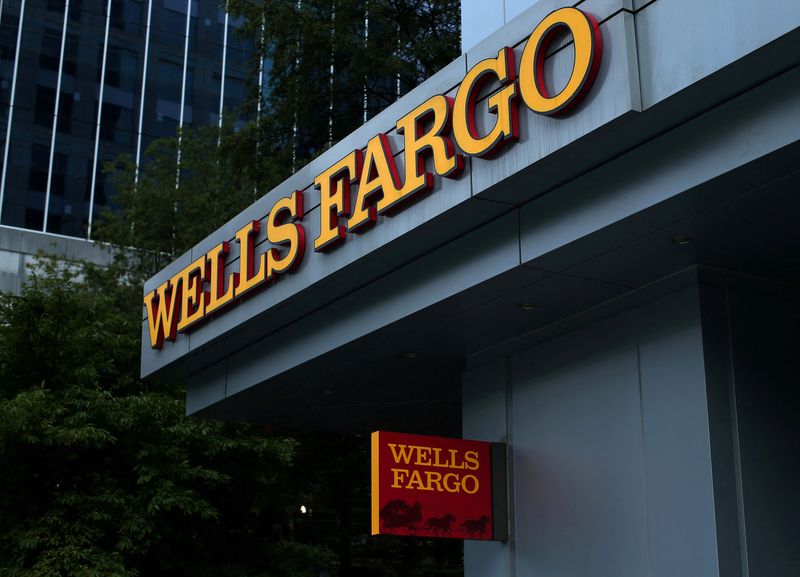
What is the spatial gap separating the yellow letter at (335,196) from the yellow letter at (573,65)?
2.44m

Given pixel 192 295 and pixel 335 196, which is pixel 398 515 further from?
pixel 192 295

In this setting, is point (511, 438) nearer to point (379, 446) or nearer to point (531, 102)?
point (379, 446)

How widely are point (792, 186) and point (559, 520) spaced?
4017mm

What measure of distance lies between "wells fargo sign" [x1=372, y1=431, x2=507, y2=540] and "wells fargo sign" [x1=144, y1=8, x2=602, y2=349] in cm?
214

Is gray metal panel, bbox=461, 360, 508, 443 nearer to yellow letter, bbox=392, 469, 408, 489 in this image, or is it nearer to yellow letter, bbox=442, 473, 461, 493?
yellow letter, bbox=442, 473, 461, 493

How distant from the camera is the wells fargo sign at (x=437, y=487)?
10.0 metres

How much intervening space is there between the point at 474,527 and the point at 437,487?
0.53 meters

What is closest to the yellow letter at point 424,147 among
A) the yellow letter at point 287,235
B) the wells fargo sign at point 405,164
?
the wells fargo sign at point 405,164

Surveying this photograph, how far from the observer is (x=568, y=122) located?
7898 millimetres

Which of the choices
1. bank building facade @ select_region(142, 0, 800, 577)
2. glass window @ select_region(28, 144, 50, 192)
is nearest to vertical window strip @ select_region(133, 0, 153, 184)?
glass window @ select_region(28, 144, 50, 192)

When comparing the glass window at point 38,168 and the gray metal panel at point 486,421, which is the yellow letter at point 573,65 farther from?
the glass window at point 38,168

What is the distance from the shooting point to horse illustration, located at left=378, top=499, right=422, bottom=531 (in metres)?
9.95

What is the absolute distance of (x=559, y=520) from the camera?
32.6ft

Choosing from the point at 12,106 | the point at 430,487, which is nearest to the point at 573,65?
the point at 430,487
